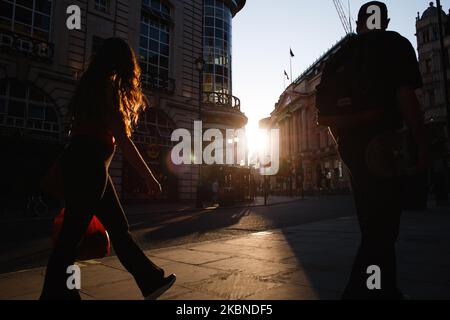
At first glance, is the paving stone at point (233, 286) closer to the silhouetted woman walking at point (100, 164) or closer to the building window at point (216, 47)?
the silhouetted woman walking at point (100, 164)

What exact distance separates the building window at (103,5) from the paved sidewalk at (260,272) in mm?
16706

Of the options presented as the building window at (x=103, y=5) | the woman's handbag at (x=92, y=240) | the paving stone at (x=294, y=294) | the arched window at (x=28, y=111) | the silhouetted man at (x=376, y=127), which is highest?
the building window at (x=103, y=5)

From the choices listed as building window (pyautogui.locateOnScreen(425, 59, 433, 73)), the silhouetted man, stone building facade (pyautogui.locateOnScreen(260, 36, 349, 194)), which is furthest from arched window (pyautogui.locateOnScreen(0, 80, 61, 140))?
building window (pyautogui.locateOnScreen(425, 59, 433, 73))

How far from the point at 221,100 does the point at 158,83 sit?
9895 mm

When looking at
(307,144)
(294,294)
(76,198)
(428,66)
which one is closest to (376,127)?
(294,294)

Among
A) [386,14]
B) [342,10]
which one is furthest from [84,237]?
[342,10]

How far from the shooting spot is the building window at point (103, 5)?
1800cm

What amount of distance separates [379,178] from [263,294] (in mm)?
1259

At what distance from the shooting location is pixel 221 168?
891 inches

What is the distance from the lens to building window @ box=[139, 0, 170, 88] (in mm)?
19984

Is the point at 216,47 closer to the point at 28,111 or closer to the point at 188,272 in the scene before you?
the point at 28,111

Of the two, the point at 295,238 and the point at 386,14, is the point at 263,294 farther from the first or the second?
the point at 295,238

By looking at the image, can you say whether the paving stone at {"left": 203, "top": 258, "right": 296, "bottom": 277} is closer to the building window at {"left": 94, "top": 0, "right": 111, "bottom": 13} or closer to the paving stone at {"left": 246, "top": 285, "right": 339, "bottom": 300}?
the paving stone at {"left": 246, "top": 285, "right": 339, "bottom": 300}

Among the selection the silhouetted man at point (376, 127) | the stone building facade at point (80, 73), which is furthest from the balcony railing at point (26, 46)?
the silhouetted man at point (376, 127)
